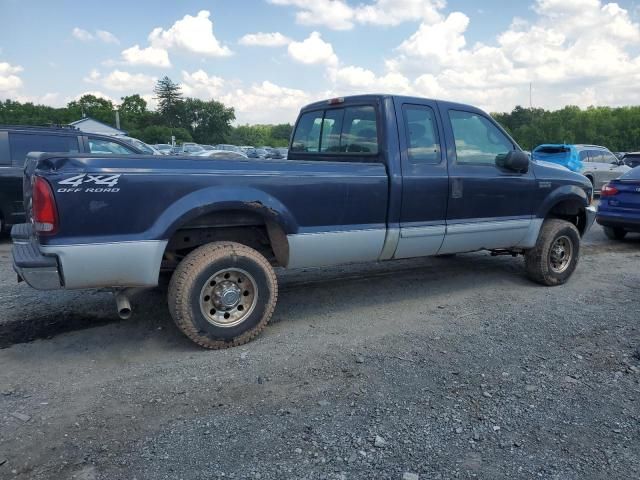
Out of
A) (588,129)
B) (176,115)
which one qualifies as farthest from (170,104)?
(588,129)

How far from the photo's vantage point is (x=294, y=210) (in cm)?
412

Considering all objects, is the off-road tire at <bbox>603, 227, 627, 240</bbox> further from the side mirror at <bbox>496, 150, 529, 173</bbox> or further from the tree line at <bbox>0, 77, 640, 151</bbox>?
the tree line at <bbox>0, 77, 640, 151</bbox>

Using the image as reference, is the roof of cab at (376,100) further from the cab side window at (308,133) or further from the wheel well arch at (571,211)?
the wheel well arch at (571,211)

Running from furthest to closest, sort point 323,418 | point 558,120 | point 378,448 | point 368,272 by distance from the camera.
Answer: point 558,120
point 368,272
point 323,418
point 378,448

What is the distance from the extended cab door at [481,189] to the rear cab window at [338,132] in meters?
0.83

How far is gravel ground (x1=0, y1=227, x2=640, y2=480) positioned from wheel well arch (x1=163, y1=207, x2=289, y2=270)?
0.71 metres

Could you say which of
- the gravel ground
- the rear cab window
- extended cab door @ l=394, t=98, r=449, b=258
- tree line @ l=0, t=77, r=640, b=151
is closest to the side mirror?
extended cab door @ l=394, t=98, r=449, b=258

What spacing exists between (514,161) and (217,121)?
100202 millimetres

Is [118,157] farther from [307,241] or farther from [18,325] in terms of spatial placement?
[18,325]

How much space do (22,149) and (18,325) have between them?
470cm

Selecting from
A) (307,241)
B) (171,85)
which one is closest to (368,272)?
(307,241)

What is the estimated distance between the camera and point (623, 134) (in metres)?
69.7

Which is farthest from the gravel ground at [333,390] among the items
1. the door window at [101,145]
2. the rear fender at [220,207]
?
the door window at [101,145]

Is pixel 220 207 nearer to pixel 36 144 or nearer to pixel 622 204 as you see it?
pixel 36 144
